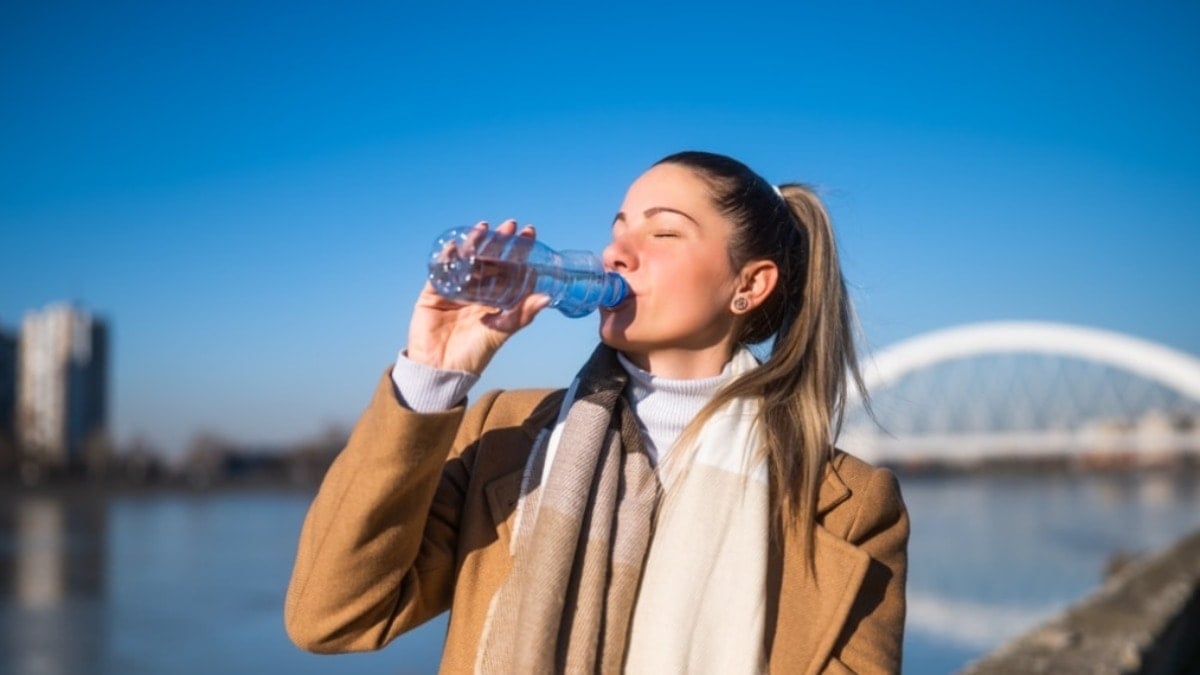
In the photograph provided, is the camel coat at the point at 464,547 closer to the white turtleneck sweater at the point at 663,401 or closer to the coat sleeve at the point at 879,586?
the coat sleeve at the point at 879,586

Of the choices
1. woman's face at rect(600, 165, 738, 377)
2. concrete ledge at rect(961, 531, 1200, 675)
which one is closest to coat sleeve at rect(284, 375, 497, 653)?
woman's face at rect(600, 165, 738, 377)

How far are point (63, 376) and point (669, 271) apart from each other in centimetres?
8037

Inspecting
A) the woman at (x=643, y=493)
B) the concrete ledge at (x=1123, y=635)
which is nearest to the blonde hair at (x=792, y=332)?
the woman at (x=643, y=493)

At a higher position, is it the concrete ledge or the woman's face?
the woman's face

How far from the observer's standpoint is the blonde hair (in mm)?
1711

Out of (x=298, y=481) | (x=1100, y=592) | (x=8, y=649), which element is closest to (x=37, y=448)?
(x=298, y=481)

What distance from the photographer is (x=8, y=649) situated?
32.1 feet

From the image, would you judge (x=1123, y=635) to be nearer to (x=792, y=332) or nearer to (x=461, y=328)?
(x=792, y=332)

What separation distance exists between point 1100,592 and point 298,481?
2277 inches

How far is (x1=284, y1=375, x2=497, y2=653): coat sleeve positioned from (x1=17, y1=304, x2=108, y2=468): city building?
7403 cm

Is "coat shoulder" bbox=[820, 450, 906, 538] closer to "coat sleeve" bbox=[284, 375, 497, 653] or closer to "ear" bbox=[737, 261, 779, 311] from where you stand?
"ear" bbox=[737, 261, 779, 311]

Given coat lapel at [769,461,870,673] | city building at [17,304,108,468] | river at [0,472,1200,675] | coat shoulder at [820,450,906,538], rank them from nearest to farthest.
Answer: coat lapel at [769,461,870,673]
coat shoulder at [820,450,906,538]
river at [0,472,1200,675]
city building at [17,304,108,468]

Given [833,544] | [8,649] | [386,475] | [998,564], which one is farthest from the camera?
[998,564]

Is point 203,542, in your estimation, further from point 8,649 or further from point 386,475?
point 386,475
